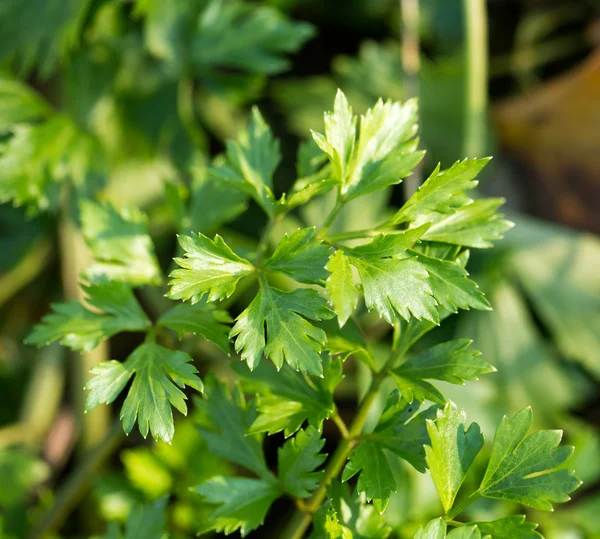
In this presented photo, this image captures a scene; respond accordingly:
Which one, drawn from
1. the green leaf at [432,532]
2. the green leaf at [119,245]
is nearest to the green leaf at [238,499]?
the green leaf at [432,532]

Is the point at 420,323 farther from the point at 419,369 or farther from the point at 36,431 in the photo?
the point at 36,431

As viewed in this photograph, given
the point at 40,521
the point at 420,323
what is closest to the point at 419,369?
the point at 420,323

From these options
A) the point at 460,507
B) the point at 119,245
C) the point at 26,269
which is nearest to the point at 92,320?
the point at 119,245

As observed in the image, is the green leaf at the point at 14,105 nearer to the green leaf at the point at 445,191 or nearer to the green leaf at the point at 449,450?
the green leaf at the point at 445,191

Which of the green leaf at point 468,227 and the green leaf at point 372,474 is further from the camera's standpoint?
the green leaf at point 468,227

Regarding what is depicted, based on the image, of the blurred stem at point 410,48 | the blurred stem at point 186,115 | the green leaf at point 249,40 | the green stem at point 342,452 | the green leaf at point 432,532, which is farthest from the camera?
the blurred stem at point 410,48
